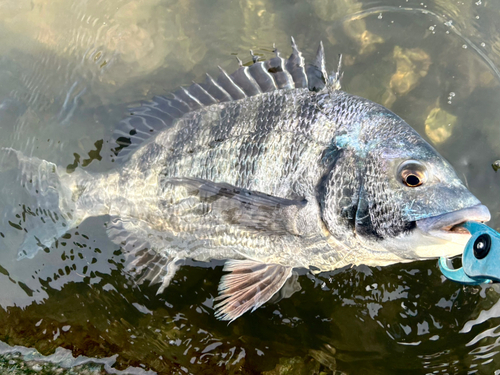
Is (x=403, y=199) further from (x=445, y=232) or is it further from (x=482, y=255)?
(x=482, y=255)

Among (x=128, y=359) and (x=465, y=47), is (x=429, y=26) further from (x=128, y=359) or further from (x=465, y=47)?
(x=128, y=359)

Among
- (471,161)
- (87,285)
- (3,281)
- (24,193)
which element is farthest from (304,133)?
(3,281)

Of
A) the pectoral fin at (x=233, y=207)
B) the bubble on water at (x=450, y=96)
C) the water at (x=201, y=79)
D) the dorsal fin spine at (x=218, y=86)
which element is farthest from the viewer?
the bubble on water at (x=450, y=96)

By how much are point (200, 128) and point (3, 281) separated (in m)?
2.50

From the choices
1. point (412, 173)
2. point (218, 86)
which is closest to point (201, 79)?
point (218, 86)

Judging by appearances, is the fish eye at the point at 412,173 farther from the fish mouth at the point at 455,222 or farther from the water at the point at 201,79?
the water at the point at 201,79

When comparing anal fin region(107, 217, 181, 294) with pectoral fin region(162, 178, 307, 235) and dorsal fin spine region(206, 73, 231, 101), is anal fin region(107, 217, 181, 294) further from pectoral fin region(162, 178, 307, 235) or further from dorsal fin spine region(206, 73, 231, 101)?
dorsal fin spine region(206, 73, 231, 101)

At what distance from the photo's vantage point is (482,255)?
167 cm

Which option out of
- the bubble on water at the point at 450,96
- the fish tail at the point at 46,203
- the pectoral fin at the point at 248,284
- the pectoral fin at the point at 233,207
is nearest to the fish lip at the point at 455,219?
the pectoral fin at the point at 233,207

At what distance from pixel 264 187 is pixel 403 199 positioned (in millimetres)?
965

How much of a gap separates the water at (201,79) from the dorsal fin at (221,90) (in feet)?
2.04

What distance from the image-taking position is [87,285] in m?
3.40

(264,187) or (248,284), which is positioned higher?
(264,187)

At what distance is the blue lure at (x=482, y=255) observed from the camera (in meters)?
1.61
